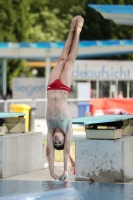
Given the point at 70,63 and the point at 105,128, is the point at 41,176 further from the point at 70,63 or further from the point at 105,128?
the point at 70,63

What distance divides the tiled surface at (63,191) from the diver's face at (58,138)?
0.58 metres

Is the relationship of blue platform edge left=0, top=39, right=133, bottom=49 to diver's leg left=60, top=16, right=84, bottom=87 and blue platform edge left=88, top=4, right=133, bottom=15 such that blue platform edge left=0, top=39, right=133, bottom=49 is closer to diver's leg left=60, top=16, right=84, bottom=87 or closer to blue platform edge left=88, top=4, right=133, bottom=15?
blue platform edge left=88, top=4, right=133, bottom=15

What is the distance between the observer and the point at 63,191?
9609 millimetres

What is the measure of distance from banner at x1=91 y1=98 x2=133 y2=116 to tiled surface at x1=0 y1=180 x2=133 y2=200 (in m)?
16.3

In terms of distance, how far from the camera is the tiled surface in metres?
9.14

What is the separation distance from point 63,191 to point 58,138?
1066mm

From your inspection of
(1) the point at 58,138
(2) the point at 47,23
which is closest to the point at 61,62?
(1) the point at 58,138

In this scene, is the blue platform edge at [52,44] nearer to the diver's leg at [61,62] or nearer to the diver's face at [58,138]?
the diver's leg at [61,62]

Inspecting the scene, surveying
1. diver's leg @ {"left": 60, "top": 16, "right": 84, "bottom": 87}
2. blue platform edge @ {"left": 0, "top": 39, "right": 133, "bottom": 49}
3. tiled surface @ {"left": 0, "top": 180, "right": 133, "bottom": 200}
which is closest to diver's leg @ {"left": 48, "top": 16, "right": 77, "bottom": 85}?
diver's leg @ {"left": 60, "top": 16, "right": 84, "bottom": 87}

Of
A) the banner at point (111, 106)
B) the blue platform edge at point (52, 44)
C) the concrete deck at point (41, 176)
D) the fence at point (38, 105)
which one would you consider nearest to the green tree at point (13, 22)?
the blue platform edge at point (52, 44)

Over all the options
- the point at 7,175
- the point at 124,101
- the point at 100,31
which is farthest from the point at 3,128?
the point at 100,31

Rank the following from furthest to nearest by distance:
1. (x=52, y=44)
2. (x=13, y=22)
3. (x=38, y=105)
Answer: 1. (x=13, y=22)
2. (x=52, y=44)
3. (x=38, y=105)

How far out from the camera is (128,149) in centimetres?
1127

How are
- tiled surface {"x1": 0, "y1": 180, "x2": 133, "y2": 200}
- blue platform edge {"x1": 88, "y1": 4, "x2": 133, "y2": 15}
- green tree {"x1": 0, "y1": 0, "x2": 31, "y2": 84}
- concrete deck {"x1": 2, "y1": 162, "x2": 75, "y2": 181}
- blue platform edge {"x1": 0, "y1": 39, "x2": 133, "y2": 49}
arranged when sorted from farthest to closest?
green tree {"x1": 0, "y1": 0, "x2": 31, "y2": 84} → blue platform edge {"x1": 0, "y1": 39, "x2": 133, "y2": 49} → blue platform edge {"x1": 88, "y1": 4, "x2": 133, "y2": 15} → concrete deck {"x1": 2, "y1": 162, "x2": 75, "y2": 181} → tiled surface {"x1": 0, "y1": 180, "x2": 133, "y2": 200}
